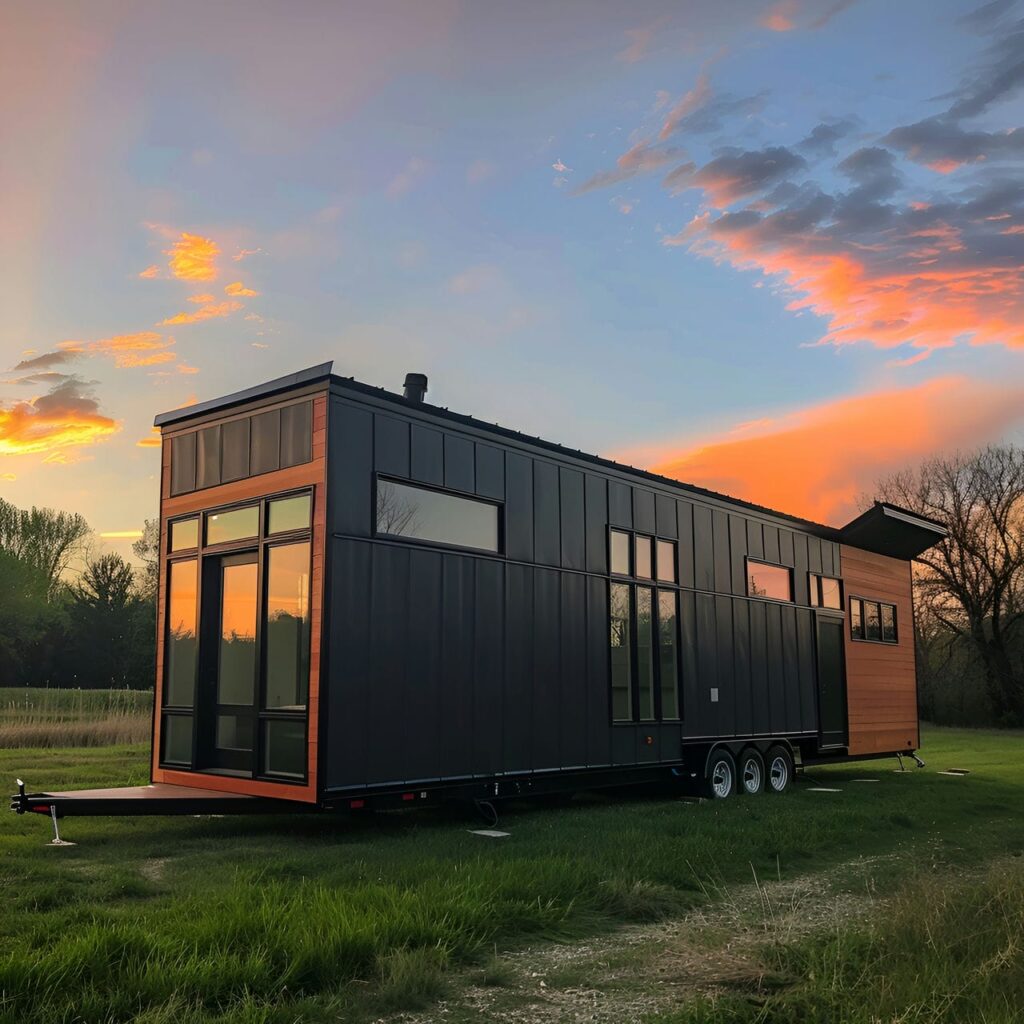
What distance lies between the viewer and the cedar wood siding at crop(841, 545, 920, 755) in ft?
53.4

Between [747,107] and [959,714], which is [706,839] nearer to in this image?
[747,107]

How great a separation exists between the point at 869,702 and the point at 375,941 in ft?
44.4

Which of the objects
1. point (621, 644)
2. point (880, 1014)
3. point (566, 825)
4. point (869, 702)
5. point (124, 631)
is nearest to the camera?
point (880, 1014)

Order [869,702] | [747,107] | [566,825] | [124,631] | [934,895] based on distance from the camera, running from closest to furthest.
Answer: [934,895] < [566,825] < [747,107] < [869,702] < [124,631]

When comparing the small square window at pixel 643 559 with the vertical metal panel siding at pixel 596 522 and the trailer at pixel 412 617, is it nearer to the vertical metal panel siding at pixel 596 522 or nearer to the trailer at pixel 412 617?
the trailer at pixel 412 617

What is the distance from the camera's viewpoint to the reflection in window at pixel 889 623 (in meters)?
17.6

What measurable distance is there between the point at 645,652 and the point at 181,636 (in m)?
5.42

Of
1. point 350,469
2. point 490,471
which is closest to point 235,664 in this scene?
point 350,469

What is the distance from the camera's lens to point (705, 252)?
40.8ft

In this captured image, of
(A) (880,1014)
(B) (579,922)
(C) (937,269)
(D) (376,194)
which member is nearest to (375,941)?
(B) (579,922)

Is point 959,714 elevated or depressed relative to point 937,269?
depressed

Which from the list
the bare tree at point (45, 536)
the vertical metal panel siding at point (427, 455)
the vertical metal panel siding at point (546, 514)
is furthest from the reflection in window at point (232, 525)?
the bare tree at point (45, 536)

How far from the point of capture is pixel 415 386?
10.1 m

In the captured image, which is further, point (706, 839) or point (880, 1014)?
point (706, 839)
